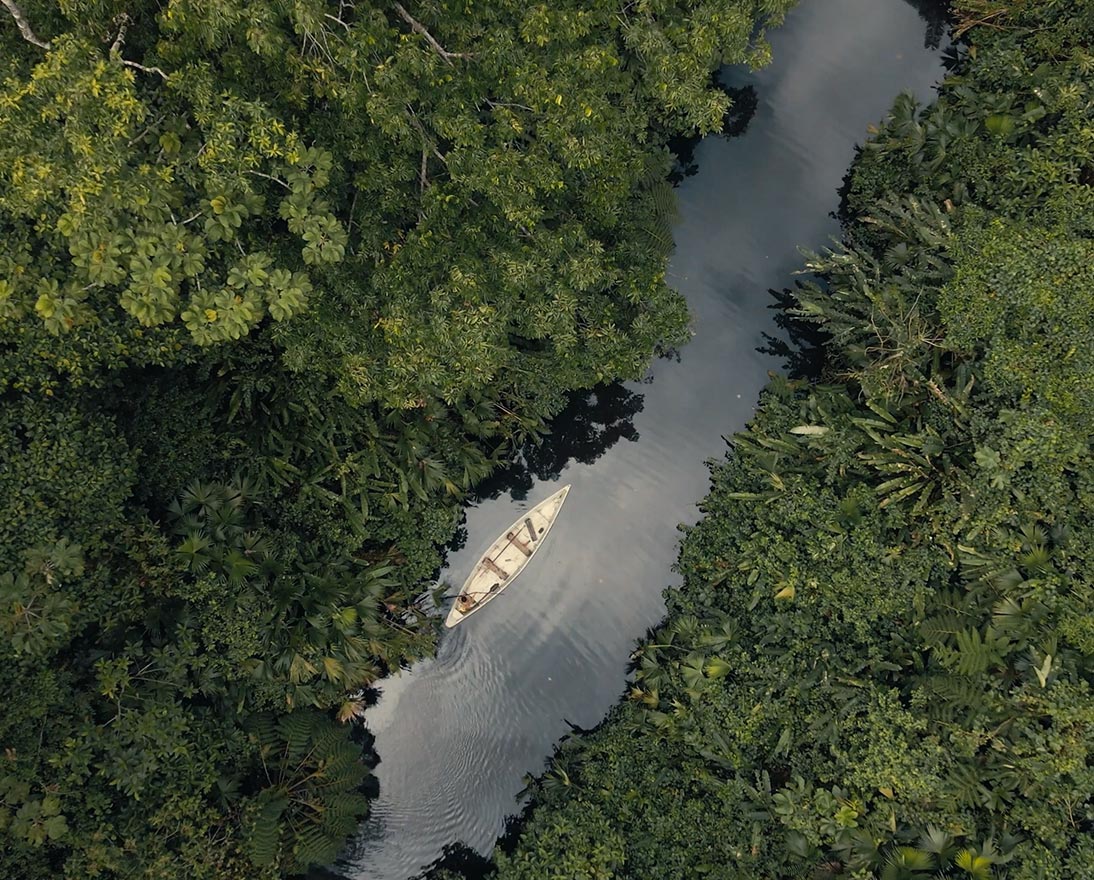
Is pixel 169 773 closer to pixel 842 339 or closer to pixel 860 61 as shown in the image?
pixel 842 339

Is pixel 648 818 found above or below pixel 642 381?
below

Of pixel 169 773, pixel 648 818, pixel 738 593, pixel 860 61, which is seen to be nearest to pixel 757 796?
pixel 648 818

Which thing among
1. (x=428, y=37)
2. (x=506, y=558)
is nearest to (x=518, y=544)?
(x=506, y=558)

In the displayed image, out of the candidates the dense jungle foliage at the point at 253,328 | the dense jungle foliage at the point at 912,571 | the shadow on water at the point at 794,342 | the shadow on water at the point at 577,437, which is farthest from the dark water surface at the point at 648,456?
the dense jungle foliage at the point at 253,328

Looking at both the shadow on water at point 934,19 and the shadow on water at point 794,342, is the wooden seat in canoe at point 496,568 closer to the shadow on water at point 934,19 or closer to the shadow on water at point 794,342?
the shadow on water at point 794,342

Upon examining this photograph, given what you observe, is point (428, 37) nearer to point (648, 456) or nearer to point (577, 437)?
point (577, 437)

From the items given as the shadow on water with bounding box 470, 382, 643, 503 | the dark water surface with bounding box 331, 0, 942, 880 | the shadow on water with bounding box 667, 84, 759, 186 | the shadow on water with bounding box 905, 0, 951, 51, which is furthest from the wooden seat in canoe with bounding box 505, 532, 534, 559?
the shadow on water with bounding box 905, 0, 951, 51
